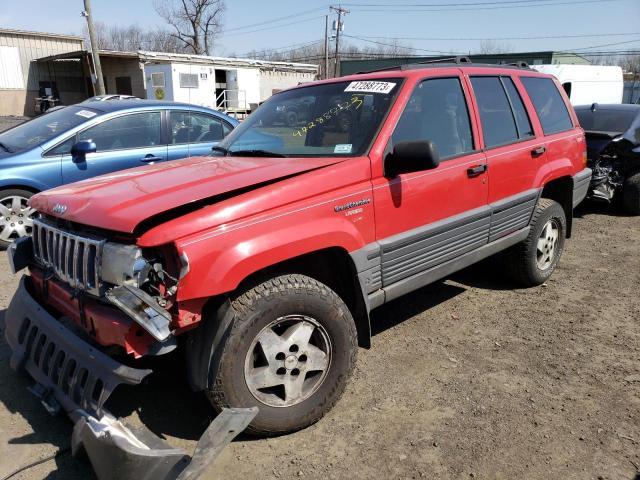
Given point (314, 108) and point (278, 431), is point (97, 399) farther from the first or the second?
point (314, 108)

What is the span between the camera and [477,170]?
150 inches

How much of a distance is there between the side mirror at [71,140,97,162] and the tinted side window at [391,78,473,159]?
387cm

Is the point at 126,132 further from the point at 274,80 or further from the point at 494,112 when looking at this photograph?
the point at 274,80

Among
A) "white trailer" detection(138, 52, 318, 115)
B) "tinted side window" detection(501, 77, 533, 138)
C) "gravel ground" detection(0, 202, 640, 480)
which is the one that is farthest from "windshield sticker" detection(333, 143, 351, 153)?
"white trailer" detection(138, 52, 318, 115)

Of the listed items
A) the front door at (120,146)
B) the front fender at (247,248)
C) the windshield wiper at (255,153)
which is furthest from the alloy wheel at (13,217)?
the front fender at (247,248)

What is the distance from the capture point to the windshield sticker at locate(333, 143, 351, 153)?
3.29 meters

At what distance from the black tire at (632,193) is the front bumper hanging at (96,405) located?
7732 mm

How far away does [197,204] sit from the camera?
8.54 ft

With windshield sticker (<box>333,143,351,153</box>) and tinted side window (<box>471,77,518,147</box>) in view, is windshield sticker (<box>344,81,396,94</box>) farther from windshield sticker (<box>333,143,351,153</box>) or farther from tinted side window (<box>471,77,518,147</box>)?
tinted side window (<box>471,77,518,147</box>)

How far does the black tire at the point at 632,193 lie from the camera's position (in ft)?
26.1

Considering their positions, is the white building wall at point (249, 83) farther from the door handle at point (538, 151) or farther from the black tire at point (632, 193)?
the door handle at point (538, 151)

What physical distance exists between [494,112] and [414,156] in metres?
1.51

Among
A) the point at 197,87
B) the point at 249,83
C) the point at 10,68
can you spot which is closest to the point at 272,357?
the point at 197,87

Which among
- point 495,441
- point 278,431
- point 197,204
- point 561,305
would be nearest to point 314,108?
point 197,204
